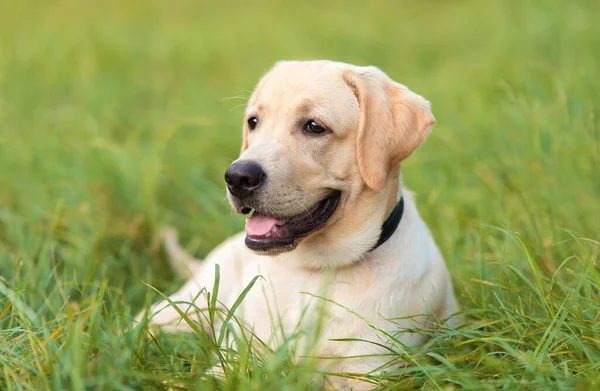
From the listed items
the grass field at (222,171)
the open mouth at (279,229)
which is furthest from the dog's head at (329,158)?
the grass field at (222,171)

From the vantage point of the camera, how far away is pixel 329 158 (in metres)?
3.07

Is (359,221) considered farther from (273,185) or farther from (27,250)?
(27,250)

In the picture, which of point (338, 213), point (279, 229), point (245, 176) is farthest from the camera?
point (338, 213)

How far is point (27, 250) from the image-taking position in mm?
3918

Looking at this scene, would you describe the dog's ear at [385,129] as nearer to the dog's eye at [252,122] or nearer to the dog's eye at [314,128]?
the dog's eye at [314,128]

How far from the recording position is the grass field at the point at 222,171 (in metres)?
2.54

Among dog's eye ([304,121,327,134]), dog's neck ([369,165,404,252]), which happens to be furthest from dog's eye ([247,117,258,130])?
dog's neck ([369,165,404,252])

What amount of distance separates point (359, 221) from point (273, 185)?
457mm

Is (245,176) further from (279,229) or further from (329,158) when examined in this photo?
(329,158)

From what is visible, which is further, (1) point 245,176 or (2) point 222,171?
(2) point 222,171

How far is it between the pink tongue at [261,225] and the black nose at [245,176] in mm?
177

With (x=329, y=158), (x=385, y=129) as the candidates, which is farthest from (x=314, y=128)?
(x=385, y=129)

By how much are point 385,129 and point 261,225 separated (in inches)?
26.8

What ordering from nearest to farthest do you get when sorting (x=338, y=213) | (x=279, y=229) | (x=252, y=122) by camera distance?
(x=279, y=229) → (x=338, y=213) → (x=252, y=122)
